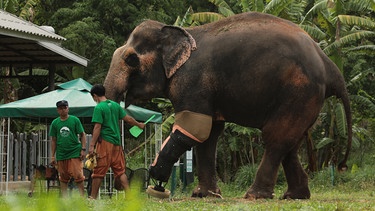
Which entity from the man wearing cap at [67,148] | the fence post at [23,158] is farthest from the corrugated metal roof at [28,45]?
the man wearing cap at [67,148]

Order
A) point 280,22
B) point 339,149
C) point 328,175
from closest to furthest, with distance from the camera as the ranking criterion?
point 280,22 → point 328,175 → point 339,149

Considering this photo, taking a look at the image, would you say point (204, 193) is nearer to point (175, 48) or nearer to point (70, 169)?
point (70, 169)

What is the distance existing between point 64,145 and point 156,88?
58.1 inches

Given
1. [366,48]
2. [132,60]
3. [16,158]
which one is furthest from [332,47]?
[132,60]

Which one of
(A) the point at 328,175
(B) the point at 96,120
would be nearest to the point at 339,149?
(A) the point at 328,175

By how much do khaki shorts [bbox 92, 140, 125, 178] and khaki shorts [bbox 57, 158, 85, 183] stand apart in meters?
0.85

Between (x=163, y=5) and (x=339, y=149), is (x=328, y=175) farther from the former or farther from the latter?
(x=163, y=5)

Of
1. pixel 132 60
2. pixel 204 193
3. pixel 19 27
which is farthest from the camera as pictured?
pixel 19 27

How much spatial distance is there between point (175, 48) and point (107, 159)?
1762mm

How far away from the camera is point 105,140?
9344 mm

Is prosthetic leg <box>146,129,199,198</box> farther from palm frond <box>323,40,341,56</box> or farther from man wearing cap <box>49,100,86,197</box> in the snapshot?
palm frond <box>323,40,341,56</box>

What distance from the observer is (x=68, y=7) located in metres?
29.6

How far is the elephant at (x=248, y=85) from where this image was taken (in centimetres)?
947

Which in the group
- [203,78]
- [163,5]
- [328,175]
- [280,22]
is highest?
[163,5]
